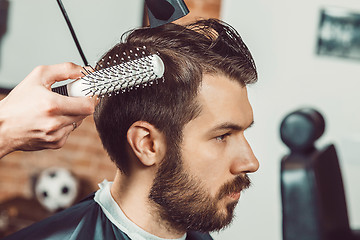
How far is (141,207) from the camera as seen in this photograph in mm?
1125

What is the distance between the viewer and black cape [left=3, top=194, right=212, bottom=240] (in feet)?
3.58

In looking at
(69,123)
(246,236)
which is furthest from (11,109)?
(246,236)

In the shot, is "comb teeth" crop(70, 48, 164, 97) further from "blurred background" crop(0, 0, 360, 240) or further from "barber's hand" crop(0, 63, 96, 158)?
"blurred background" crop(0, 0, 360, 240)

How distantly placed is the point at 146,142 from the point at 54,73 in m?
0.31

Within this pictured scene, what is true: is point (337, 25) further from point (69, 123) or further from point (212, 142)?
point (69, 123)

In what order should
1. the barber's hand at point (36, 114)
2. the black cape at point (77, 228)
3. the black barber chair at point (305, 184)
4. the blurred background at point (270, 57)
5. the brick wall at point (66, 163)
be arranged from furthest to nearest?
the brick wall at point (66, 163), the blurred background at point (270, 57), the black barber chair at point (305, 184), the black cape at point (77, 228), the barber's hand at point (36, 114)

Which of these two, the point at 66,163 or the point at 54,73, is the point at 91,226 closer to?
the point at 54,73

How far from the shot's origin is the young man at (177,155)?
1105 mm

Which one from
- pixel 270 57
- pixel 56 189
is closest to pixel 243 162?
pixel 270 57

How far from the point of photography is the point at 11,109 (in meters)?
0.88

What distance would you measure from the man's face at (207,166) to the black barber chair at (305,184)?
0.28 m

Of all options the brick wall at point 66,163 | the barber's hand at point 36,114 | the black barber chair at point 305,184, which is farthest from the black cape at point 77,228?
the brick wall at point 66,163

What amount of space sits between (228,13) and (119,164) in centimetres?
201

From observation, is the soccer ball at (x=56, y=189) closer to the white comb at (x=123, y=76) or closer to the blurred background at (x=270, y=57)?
the blurred background at (x=270, y=57)
